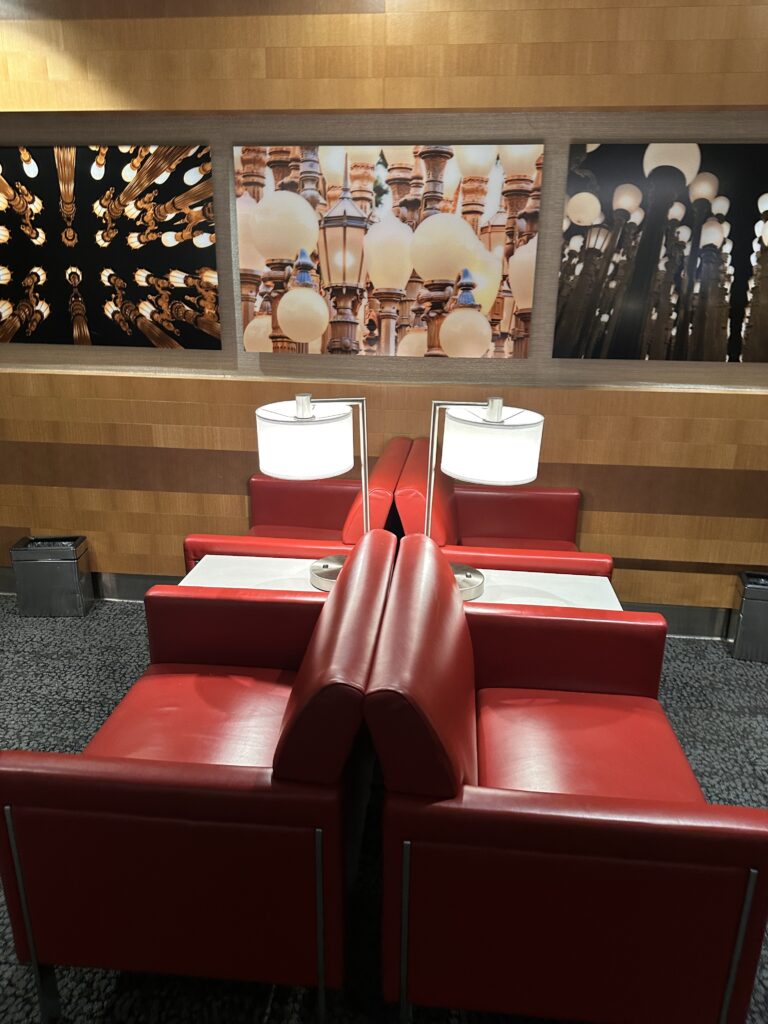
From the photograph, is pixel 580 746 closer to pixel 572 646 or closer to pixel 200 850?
pixel 572 646

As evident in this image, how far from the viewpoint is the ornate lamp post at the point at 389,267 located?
135 inches

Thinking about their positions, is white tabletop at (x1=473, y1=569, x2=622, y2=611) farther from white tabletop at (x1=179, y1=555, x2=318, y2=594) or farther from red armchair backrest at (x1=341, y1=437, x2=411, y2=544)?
white tabletop at (x1=179, y1=555, x2=318, y2=594)

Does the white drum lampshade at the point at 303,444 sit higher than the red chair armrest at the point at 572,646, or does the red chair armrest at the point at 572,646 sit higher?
the white drum lampshade at the point at 303,444

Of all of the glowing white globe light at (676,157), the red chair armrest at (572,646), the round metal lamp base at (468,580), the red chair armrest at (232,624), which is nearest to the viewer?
the red chair armrest at (572,646)

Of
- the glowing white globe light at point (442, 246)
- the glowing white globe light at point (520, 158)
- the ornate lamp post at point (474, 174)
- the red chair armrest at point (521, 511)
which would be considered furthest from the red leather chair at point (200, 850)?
the glowing white globe light at point (520, 158)

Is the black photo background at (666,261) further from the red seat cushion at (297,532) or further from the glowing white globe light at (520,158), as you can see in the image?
the red seat cushion at (297,532)

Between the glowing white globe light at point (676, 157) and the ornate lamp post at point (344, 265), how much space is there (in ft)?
4.11

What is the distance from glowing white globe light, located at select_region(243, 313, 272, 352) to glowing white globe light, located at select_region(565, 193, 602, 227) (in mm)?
1460

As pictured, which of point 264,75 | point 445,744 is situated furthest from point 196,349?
point 445,744

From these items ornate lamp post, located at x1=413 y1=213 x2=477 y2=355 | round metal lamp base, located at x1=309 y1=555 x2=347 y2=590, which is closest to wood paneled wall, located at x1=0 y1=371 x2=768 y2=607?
ornate lamp post, located at x1=413 y1=213 x2=477 y2=355

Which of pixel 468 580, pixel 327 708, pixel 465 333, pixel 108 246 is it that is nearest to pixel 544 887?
pixel 327 708

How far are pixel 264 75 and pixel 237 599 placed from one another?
→ 2.31 meters

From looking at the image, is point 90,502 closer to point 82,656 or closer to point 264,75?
point 82,656

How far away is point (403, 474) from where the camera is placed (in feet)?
10.3
